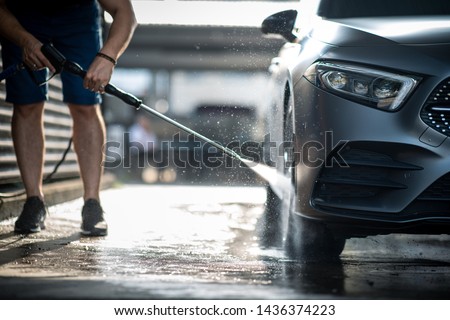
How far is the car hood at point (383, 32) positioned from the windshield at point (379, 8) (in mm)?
268

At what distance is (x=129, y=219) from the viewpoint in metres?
6.55

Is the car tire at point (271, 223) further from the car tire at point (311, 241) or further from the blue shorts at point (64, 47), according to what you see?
the blue shorts at point (64, 47)

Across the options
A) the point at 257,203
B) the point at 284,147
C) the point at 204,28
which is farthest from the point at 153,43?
the point at 284,147

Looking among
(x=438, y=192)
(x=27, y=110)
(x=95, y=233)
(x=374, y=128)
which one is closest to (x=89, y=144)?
(x=27, y=110)

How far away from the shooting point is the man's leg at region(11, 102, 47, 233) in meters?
5.38

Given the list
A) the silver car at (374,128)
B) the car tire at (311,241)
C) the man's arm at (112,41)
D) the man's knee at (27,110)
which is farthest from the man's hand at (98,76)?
the car tire at (311,241)

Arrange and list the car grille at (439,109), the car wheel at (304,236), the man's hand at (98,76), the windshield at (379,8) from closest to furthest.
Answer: the car grille at (439,109), the car wheel at (304,236), the windshield at (379,8), the man's hand at (98,76)

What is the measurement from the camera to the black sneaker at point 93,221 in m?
5.29

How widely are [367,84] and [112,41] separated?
173cm

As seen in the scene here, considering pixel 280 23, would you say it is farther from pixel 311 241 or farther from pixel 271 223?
pixel 271 223

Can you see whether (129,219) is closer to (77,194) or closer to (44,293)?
(77,194)

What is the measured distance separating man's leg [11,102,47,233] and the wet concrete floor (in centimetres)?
17

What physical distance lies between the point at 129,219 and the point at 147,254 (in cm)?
205

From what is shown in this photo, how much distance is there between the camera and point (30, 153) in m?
5.45
